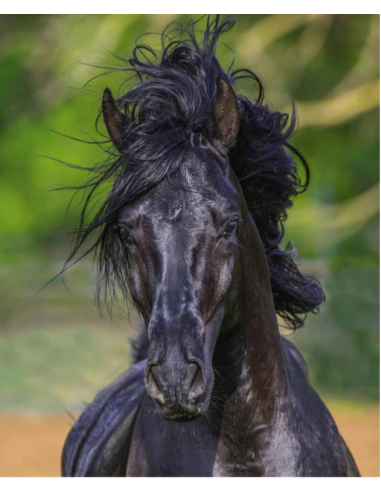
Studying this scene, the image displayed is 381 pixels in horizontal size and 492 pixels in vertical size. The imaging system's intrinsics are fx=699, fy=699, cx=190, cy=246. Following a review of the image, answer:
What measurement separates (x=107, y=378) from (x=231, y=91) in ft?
30.5

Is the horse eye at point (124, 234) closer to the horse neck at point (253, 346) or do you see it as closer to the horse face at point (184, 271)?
the horse face at point (184, 271)

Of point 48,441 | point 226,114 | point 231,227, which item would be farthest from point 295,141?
point 231,227

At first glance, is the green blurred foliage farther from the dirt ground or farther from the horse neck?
the horse neck

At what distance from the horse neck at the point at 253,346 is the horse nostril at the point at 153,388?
0.51 metres

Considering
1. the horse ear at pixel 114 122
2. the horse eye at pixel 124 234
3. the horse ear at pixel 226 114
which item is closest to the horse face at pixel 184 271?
the horse eye at pixel 124 234

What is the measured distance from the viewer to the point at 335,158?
57.8 feet

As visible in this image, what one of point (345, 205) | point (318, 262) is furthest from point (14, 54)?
point (318, 262)

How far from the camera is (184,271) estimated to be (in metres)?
2.28

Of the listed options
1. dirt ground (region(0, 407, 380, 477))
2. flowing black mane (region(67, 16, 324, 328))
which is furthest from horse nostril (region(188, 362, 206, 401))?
dirt ground (region(0, 407, 380, 477))

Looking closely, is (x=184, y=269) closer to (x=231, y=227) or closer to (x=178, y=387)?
(x=231, y=227)

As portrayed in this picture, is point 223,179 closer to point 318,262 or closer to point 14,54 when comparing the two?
point 318,262

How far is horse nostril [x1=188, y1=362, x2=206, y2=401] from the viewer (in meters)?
2.13

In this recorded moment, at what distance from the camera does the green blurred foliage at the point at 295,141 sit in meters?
11.2

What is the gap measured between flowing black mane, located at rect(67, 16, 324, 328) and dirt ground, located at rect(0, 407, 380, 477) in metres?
4.85
